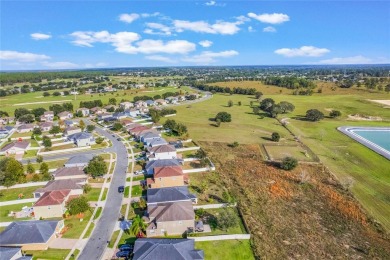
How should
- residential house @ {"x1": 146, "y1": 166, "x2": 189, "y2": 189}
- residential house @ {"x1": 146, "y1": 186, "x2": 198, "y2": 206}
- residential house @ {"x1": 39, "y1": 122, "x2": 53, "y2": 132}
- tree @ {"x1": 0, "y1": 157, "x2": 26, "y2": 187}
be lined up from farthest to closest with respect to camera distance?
residential house @ {"x1": 39, "y1": 122, "x2": 53, "y2": 132} < tree @ {"x1": 0, "y1": 157, "x2": 26, "y2": 187} < residential house @ {"x1": 146, "y1": 166, "x2": 189, "y2": 189} < residential house @ {"x1": 146, "y1": 186, "x2": 198, "y2": 206}

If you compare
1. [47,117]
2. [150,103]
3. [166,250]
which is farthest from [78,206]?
[150,103]

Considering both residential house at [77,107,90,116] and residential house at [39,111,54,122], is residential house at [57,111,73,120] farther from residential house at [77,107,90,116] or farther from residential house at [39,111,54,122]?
residential house at [77,107,90,116]

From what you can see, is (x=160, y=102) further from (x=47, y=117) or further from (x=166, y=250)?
(x=166, y=250)

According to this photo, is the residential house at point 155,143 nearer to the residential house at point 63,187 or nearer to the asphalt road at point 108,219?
the asphalt road at point 108,219

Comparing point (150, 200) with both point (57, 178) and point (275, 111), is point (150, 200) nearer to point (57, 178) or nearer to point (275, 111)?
point (57, 178)

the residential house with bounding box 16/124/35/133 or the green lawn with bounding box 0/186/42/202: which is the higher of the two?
the residential house with bounding box 16/124/35/133

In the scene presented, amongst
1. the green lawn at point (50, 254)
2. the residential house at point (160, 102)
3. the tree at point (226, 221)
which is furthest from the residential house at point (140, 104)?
the tree at point (226, 221)

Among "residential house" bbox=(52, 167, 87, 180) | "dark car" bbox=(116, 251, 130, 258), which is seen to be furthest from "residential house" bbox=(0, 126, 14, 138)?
"dark car" bbox=(116, 251, 130, 258)
